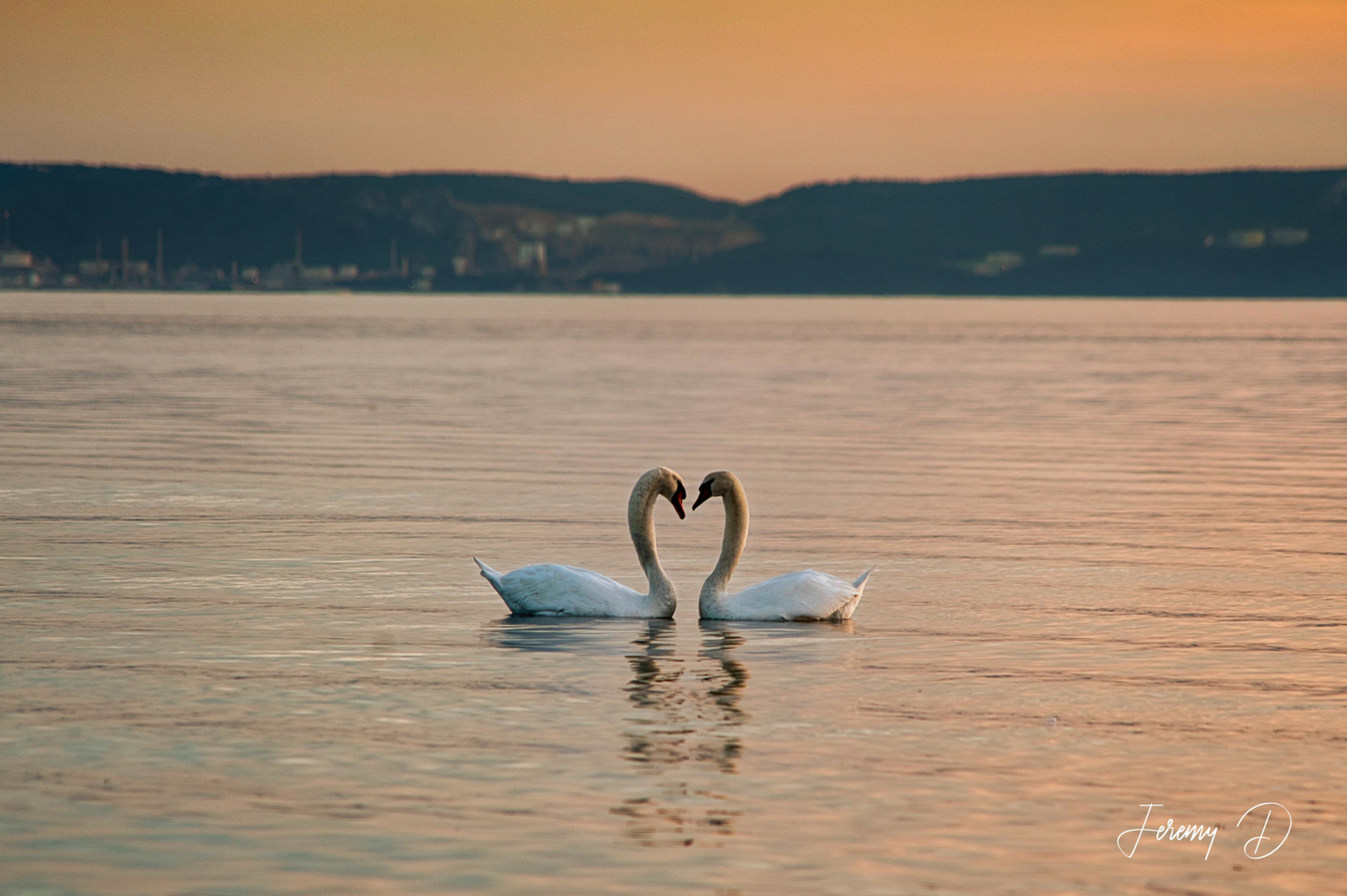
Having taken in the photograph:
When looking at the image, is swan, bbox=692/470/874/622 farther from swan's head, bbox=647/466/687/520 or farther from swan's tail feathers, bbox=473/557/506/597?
swan's head, bbox=647/466/687/520

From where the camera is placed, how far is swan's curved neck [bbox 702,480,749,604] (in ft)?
48.9

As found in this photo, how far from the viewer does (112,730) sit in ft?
34.9

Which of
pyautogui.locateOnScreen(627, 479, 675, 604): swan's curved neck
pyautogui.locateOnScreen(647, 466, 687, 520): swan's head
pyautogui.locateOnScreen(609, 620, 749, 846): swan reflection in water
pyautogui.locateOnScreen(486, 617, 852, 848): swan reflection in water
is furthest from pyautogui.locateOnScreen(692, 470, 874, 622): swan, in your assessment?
pyautogui.locateOnScreen(647, 466, 687, 520): swan's head

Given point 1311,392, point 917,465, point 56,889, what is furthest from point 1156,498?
point 1311,392

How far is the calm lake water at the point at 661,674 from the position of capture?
28.0ft

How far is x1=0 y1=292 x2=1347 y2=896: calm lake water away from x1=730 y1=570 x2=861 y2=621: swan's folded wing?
19 cm

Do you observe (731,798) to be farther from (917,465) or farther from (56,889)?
(917,465)

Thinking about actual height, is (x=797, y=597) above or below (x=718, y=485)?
below

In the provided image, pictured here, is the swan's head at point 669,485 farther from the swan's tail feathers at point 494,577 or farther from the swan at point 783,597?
the swan's tail feathers at point 494,577

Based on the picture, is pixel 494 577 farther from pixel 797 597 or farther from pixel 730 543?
pixel 797 597

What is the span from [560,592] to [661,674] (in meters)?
2.42

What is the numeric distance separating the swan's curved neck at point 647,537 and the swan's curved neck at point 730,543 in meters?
0.35

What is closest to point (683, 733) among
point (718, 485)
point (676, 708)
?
point (676, 708)

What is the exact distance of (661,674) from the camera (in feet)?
41.3
